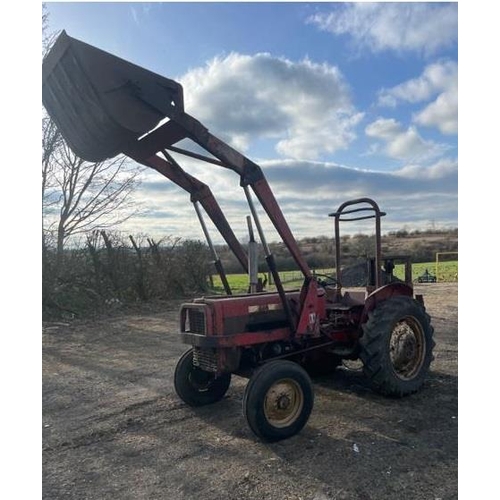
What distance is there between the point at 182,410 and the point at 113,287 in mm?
9287

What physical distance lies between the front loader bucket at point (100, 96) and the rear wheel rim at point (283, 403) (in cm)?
243

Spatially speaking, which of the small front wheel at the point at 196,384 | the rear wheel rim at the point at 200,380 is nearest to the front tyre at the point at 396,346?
the small front wheel at the point at 196,384

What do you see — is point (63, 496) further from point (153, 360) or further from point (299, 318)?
point (153, 360)

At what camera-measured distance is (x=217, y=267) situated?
507 cm

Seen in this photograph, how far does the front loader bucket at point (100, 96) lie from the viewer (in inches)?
146

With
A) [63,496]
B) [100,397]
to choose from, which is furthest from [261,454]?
[100,397]

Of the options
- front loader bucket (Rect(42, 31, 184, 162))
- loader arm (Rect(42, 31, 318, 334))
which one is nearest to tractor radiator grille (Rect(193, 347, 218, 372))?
loader arm (Rect(42, 31, 318, 334))

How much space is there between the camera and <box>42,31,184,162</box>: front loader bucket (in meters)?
3.70

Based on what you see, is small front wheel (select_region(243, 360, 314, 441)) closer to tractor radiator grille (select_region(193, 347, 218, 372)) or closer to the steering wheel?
tractor radiator grille (select_region(193, 347, 218, 372))

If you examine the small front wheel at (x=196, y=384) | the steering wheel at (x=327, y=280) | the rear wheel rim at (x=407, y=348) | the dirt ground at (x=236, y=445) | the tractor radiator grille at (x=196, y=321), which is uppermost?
the steering wheel at (x=327, y=280)

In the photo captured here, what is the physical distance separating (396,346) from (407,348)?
0.58 feet

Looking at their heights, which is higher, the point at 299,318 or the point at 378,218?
the point at 378,218

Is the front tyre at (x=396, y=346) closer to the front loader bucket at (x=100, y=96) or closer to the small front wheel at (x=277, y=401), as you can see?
the small front wheel at (x=277, y=401)

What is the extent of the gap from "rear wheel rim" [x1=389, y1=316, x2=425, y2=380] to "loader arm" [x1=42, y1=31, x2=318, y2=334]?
1134 mm
